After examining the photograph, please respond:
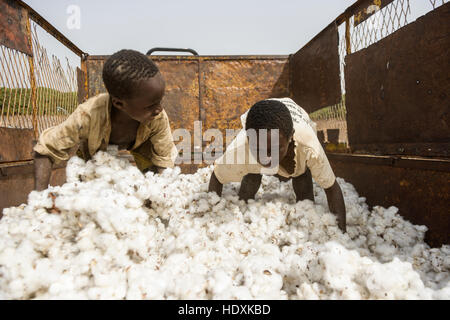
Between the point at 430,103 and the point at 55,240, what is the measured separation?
209 cm

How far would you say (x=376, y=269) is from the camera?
1.09 metres

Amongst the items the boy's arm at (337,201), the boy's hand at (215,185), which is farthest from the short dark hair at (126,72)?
the boy's arm at (337,201)

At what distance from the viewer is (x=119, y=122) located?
5.79 ft

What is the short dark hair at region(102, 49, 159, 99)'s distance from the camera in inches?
56.3

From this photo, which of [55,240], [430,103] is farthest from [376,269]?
[55,240]

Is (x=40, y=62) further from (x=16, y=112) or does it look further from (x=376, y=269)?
(x=376, y=269)

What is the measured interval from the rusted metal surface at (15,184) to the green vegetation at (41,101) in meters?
0.44

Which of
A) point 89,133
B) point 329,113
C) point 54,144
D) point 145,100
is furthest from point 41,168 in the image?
point 329,113

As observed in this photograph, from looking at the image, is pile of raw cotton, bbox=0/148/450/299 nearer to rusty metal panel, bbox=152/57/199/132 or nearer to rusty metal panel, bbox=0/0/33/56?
rusty metal panel, bbox=0/0/33/56

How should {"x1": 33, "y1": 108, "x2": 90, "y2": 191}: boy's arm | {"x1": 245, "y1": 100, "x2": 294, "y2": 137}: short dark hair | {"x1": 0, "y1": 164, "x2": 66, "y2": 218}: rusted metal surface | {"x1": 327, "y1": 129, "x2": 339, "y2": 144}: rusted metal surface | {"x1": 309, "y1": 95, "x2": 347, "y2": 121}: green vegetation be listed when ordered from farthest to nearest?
{"x1": 309, "y1": 95, "x2": 347, "y2": 121}: green vegetation → {"x1": 327, "y1": 129, "x2": 339, "y2": 144}: rusted metal surface → {"x1": 0, "y1": 164, "x2": 66, "y2": 218}: rusted metal surface → {"x1": 33, "y1": 108, "x2": 90, "y2": 191}: boy's arm → {"x1": 245, "y1": 100, "x2": 294, "y2": 137}: short dark hair

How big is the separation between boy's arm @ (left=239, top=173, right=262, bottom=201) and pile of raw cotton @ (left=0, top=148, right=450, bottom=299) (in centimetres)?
10

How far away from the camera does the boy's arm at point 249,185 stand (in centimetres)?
200

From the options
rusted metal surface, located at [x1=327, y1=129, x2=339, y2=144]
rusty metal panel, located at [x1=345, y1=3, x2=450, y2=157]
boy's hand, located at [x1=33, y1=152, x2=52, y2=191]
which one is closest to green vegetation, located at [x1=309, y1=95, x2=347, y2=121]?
rusted metal surface, located at [x1=327, y1=129, x2=339, y2=144]

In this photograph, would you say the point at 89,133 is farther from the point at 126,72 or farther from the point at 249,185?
the point at 249,185
